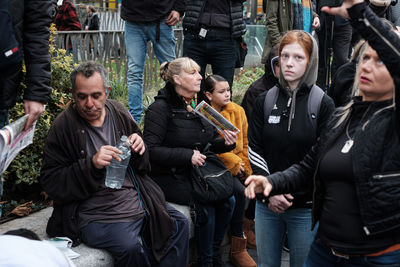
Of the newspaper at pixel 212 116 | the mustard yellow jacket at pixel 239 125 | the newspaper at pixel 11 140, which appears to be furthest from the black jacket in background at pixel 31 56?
the mustard yellow jacket at pixel 239 125

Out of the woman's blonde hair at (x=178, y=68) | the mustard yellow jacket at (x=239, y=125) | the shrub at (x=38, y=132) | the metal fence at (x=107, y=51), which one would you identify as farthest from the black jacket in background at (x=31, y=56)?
the metal fence at (x=107, y=51)

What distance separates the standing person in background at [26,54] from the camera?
2811mm

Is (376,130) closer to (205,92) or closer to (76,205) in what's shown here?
(76,205)

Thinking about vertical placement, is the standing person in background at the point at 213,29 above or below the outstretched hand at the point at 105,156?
above

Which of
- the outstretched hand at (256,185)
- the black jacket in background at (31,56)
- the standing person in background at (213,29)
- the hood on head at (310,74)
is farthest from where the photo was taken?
the standing person in background at (213,29)

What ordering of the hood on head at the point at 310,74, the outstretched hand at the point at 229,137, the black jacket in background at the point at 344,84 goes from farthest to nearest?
the outstretched hand at the point at 229,137 < the black jacket in background at the point at 344,84 < the hood on head at the point at 310,74

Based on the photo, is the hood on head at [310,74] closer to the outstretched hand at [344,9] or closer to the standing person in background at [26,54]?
the outstretched hand at [344,9]

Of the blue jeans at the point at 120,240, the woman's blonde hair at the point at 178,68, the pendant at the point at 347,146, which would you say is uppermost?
the woman's blonde hair at the point at 178,68

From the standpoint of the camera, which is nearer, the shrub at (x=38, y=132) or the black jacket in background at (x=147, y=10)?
the shrub at (x=38, y=132)

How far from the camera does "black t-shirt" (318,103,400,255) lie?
2.33 meters

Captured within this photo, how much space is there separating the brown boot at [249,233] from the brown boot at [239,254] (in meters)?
0.39

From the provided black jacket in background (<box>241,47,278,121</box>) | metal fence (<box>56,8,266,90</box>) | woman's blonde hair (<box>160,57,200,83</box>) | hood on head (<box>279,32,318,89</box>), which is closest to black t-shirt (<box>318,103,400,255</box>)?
hood on head (<box>279,32,318,89</box>)

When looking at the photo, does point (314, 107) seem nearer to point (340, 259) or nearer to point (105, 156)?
point (340, 259)

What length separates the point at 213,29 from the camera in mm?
5641
